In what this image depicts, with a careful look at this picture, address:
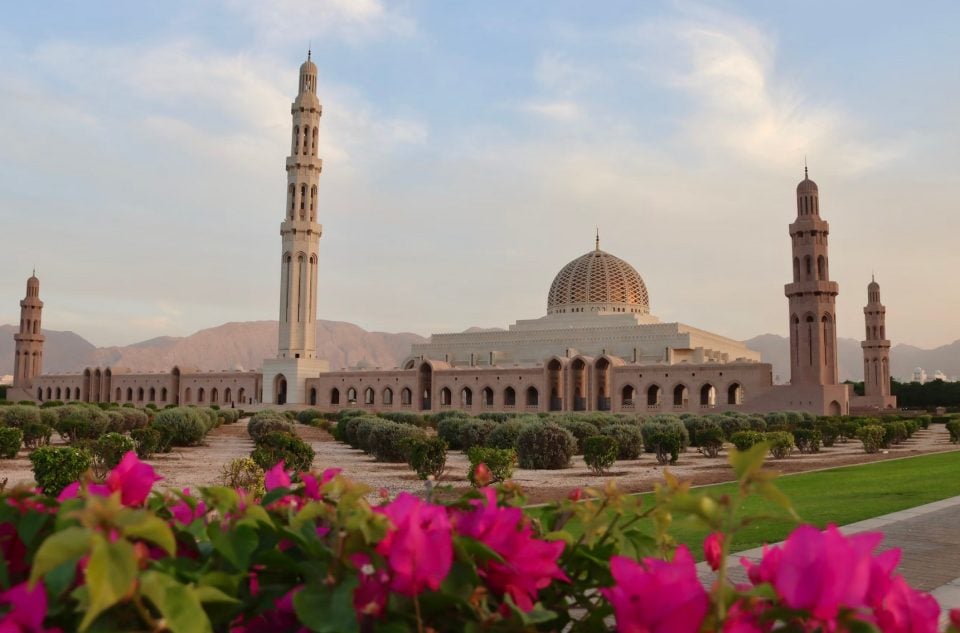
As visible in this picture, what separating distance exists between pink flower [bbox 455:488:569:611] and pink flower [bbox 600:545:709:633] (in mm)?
145

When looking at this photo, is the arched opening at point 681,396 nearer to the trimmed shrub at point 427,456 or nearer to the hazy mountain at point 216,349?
the trimmed shrub at point 427,456

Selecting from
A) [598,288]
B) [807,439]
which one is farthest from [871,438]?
[598,288]

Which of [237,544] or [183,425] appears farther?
[183,425]

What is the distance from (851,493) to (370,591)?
10005 mm

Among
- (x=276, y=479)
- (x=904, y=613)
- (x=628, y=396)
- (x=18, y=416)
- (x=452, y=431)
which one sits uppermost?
(x=628, y=396)

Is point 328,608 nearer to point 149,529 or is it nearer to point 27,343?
point 149,529

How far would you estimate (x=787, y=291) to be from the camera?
130 feet

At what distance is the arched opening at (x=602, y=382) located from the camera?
4366cm

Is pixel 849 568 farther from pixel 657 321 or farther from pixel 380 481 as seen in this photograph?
pixel 657 321

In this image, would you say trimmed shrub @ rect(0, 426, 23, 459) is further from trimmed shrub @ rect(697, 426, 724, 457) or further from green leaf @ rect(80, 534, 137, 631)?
green leaf @ rect(80, 534, 137, 631)

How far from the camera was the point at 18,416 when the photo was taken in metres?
20.3

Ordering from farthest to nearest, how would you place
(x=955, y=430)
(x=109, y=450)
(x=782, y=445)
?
(x=955, y=430) → (x=782, y=445) → (x=109, y=450)

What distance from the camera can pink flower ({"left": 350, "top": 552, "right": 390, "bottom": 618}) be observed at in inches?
39.2

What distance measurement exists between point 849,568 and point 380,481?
12973mm
